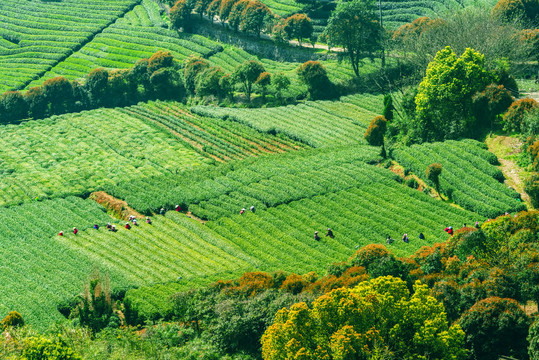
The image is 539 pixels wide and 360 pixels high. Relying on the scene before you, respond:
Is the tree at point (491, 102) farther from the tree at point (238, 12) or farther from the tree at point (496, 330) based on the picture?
the tree at point (238, 12)

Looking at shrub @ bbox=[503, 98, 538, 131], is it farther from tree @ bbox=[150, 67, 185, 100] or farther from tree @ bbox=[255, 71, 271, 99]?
tree @ bbox=[150, 67, 185, 100]

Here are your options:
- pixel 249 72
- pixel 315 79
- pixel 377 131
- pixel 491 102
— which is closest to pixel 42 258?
pixel 377 131

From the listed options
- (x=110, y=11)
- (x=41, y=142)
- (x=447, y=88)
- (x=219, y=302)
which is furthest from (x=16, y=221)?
(x=110, y=11)

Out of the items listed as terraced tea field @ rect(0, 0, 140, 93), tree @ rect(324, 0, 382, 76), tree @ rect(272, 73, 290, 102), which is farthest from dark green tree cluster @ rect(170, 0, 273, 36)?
tree @ rect(272, 73, 290, 102)

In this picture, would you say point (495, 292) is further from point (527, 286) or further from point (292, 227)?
point (292, 227)

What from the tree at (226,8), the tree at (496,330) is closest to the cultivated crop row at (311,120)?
the tree at (226,8)
